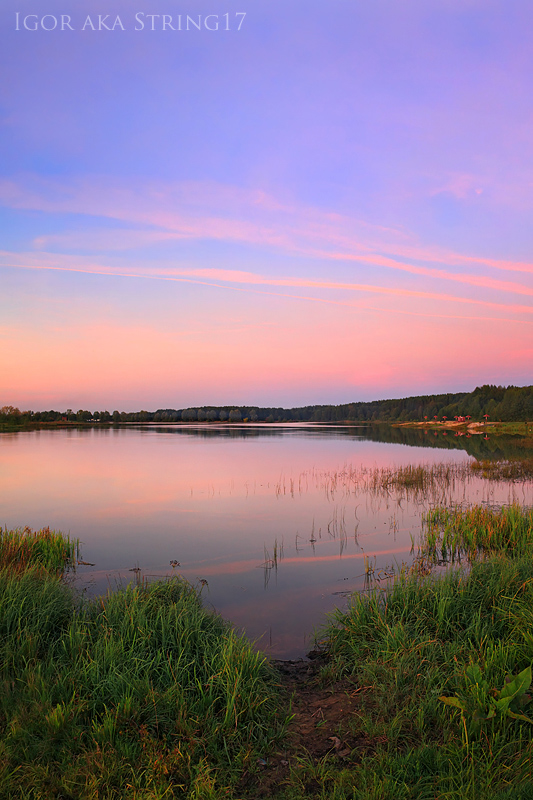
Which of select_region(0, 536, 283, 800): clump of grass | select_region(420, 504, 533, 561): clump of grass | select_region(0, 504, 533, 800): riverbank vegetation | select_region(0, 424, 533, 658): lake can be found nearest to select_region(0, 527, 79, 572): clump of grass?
select_region(0, 424, 533, 658): lake

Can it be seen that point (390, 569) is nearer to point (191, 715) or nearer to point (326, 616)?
point (326, 616)

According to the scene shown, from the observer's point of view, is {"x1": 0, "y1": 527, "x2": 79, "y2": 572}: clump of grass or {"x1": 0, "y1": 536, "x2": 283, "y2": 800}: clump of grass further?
{"x1": 0, "y1": 527, "x2": 79, "y2": 572}: clump of grass

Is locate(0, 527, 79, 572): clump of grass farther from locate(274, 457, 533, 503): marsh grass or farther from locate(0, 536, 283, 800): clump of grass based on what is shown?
locate(274, 457, 533, 503): marsh grass

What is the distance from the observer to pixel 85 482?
27719mm

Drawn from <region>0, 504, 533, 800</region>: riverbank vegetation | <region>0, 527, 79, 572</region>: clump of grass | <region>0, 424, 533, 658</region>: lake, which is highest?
<region>0, 504, 533, 800</region>: riverbank vegetation

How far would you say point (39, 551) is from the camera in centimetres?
1227

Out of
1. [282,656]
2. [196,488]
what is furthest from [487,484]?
[282,656]

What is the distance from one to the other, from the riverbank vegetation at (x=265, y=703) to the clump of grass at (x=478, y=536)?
5340 millimetres

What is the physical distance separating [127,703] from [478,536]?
36.7 ft

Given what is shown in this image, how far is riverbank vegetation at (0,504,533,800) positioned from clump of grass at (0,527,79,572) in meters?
3.87

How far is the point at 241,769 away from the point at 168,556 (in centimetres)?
938

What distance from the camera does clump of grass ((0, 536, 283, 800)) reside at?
4188 mm

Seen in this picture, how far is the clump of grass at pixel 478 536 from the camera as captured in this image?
1255cm

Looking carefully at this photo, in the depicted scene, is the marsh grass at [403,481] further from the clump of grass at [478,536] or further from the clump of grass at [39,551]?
the clump of grass at [39,551]
